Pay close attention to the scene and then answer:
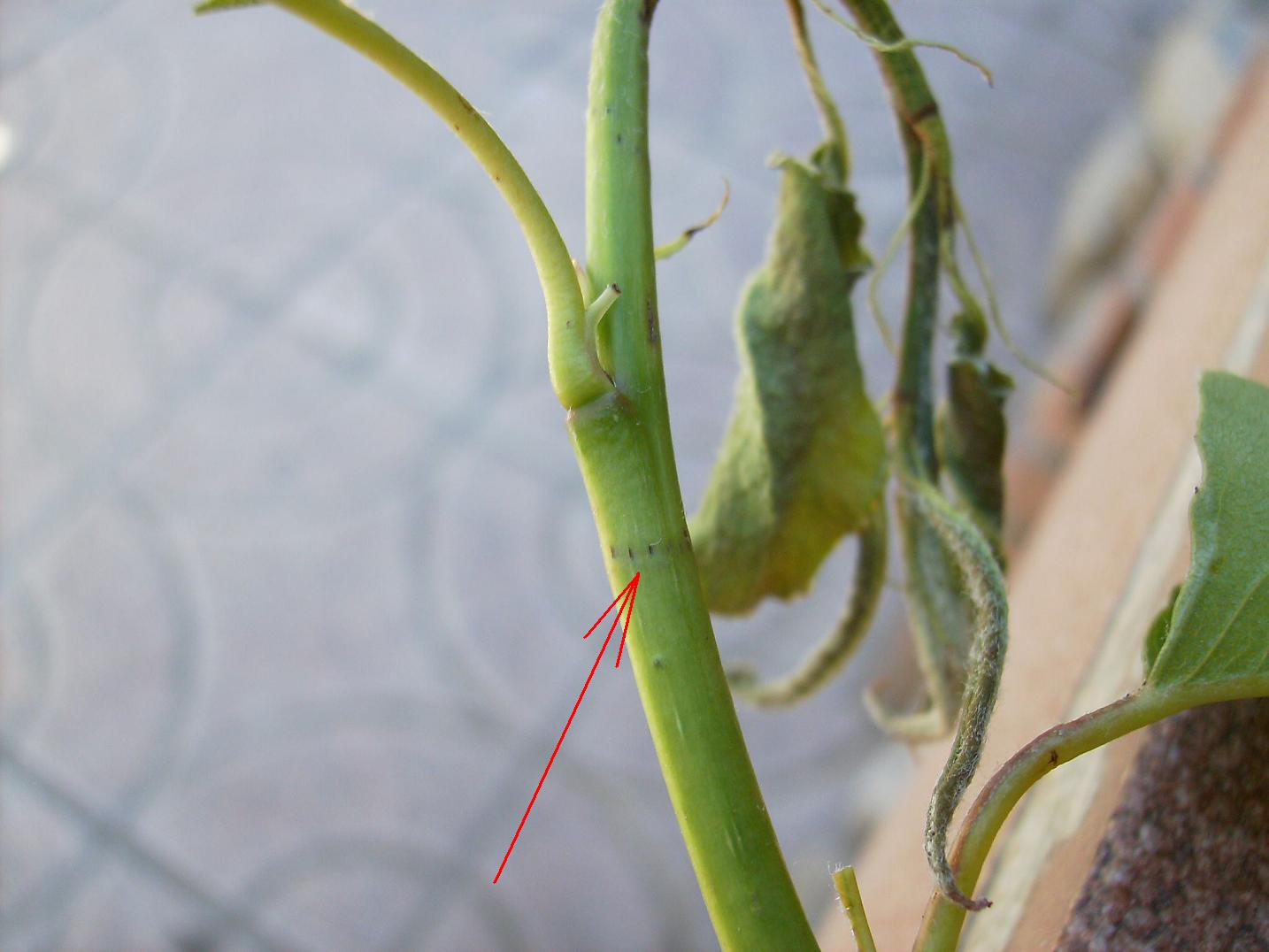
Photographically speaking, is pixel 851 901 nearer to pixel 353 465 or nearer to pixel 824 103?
pixel 824 103

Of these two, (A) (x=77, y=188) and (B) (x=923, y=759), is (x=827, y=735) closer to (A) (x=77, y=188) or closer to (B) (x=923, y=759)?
(B) (x=923, y=759)

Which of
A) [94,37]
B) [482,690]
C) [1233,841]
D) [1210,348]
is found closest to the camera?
[1233,841]

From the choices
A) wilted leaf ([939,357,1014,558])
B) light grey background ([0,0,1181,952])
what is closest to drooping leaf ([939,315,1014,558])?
wilted leaf ([939,357,1014,558])

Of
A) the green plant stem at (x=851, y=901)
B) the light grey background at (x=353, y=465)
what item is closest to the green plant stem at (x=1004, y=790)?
the green plant stem at (x=851, y=901)

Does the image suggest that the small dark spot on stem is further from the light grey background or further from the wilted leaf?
the light grey background

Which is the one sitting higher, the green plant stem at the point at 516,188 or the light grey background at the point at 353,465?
the green plant stem at the point at 516,188

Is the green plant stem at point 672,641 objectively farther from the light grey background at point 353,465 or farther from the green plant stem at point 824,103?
the light grey background at point 353,465

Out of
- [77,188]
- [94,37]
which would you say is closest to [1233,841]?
[77,188]
